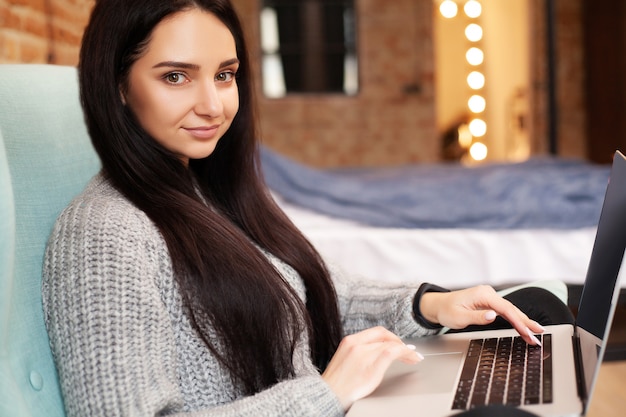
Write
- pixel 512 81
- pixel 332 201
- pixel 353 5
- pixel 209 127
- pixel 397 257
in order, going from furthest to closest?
1. pixel 512 81
2. pixel 353 5
3. pixel 332 201
4. pixel 397 257
5. pixel 209 127

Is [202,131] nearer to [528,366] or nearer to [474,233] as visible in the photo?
[528,366]

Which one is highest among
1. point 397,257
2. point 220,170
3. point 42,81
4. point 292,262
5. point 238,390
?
point 42,81

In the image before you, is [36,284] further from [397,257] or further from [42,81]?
[397,257]

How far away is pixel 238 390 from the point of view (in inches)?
45.9

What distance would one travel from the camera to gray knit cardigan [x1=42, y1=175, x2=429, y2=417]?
0.98 metres

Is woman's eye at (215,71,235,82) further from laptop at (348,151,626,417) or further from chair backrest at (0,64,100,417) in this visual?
laptop at (348,151,626,417)

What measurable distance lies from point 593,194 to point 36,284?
2104mm

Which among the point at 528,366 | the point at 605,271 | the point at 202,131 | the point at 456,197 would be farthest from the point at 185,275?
the point at 456,197

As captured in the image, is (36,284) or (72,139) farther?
(72,139)

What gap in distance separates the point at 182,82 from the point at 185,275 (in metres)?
0.30

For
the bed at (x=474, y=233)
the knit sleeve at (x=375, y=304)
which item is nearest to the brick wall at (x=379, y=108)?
the bed at (x=474, y=233)

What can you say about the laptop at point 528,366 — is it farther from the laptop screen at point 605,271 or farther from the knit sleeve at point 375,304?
the knit sleeve at point 375,304

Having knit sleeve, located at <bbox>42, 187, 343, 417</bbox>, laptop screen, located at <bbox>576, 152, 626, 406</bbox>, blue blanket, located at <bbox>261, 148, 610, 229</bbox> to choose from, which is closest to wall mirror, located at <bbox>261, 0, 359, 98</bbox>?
blue blanket, located at <bbox>261, 148, 610, 229</bbox>

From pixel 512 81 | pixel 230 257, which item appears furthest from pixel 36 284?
pixel 512 81
